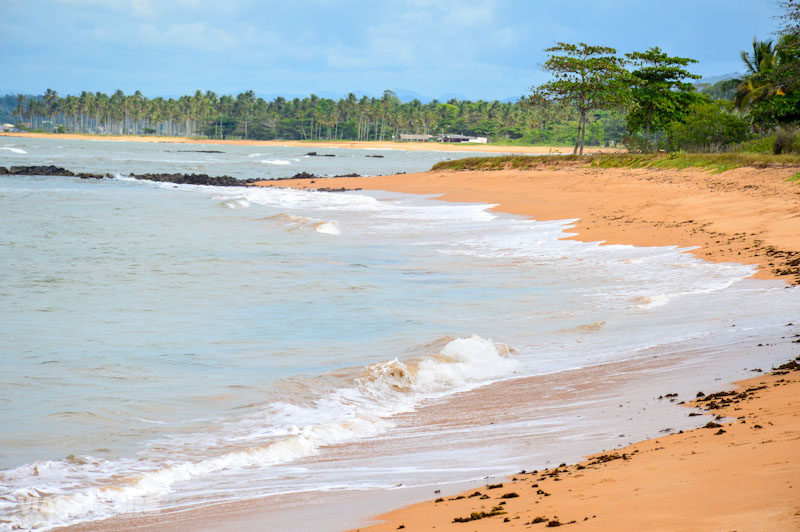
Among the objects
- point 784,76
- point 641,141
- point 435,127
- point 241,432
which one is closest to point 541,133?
point 435,127

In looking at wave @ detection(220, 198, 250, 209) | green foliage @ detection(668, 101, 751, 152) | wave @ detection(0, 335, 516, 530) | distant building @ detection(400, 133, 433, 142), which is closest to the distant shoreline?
distant building @ detection(400, 133, 433, 142)

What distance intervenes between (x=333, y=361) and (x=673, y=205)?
18.0 metres

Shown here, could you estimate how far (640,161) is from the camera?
39.1 meters

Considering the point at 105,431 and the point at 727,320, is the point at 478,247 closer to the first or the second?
the point at 727,320

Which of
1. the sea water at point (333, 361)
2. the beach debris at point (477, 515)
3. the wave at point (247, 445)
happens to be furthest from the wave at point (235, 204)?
the beach debris at point (477, 515)

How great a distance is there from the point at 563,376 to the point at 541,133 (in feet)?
555

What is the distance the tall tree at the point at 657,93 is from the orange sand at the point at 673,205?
10159 millimetres

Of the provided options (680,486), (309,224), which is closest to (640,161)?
(309,224)

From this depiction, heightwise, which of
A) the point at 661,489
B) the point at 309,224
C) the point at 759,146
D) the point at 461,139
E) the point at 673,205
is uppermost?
the point at 461,139

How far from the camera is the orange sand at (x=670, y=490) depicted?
361cm

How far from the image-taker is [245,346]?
10.4 m

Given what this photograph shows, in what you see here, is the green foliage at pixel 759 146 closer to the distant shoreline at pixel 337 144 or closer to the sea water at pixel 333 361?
the sea water at pixel 333 361

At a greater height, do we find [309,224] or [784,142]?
[784,142]

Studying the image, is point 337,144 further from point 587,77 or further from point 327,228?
point 327,228
